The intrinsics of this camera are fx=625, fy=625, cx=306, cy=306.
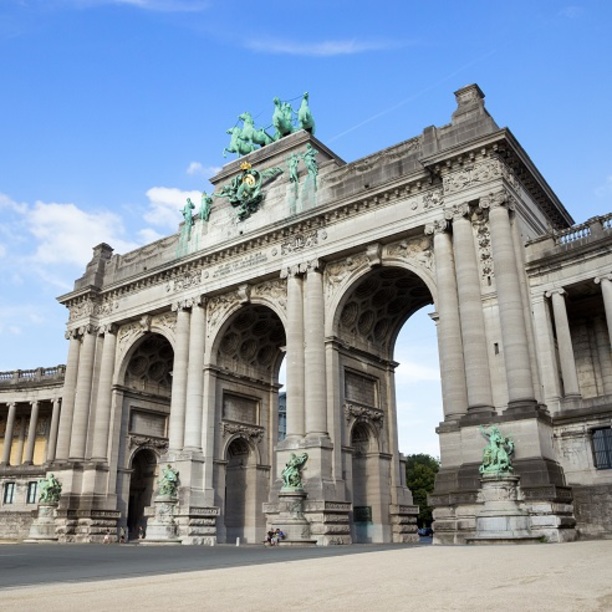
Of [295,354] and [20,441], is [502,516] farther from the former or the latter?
[20,441]

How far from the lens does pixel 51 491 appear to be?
138 ft

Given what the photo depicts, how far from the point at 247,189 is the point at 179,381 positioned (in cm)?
1300

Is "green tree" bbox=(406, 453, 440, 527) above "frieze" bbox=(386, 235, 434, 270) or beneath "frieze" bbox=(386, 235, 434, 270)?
beneath

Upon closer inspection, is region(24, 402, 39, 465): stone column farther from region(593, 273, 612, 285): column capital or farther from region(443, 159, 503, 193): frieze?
region(593, 273, 612, 285): column capital

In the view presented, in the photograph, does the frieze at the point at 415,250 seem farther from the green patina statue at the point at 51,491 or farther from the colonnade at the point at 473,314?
the green patina statue at the point at 51,491

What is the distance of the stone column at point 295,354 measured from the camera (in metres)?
33.1

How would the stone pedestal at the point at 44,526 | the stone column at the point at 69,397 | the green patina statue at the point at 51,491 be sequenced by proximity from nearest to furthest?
the stone pedestal at the point at 44,526 < the green patina statue at the point at 51,491 < the stone column at the point at 69,397

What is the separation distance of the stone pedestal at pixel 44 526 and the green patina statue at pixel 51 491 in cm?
32

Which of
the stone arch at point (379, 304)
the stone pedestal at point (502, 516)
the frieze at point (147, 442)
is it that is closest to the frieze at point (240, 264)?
the stone arch at point (379, 304)

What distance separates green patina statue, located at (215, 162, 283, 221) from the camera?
1572 inches

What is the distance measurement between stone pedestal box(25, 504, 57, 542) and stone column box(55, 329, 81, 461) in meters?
3.50

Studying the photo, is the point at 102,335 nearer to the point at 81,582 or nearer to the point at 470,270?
the point at 470,270

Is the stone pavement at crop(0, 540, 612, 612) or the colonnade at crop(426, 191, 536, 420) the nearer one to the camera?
the stone pavement at crop(0, 540, 612, 612)

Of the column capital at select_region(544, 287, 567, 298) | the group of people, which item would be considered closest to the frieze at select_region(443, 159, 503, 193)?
the column capital at select_region(544, 287, 567, 298)
